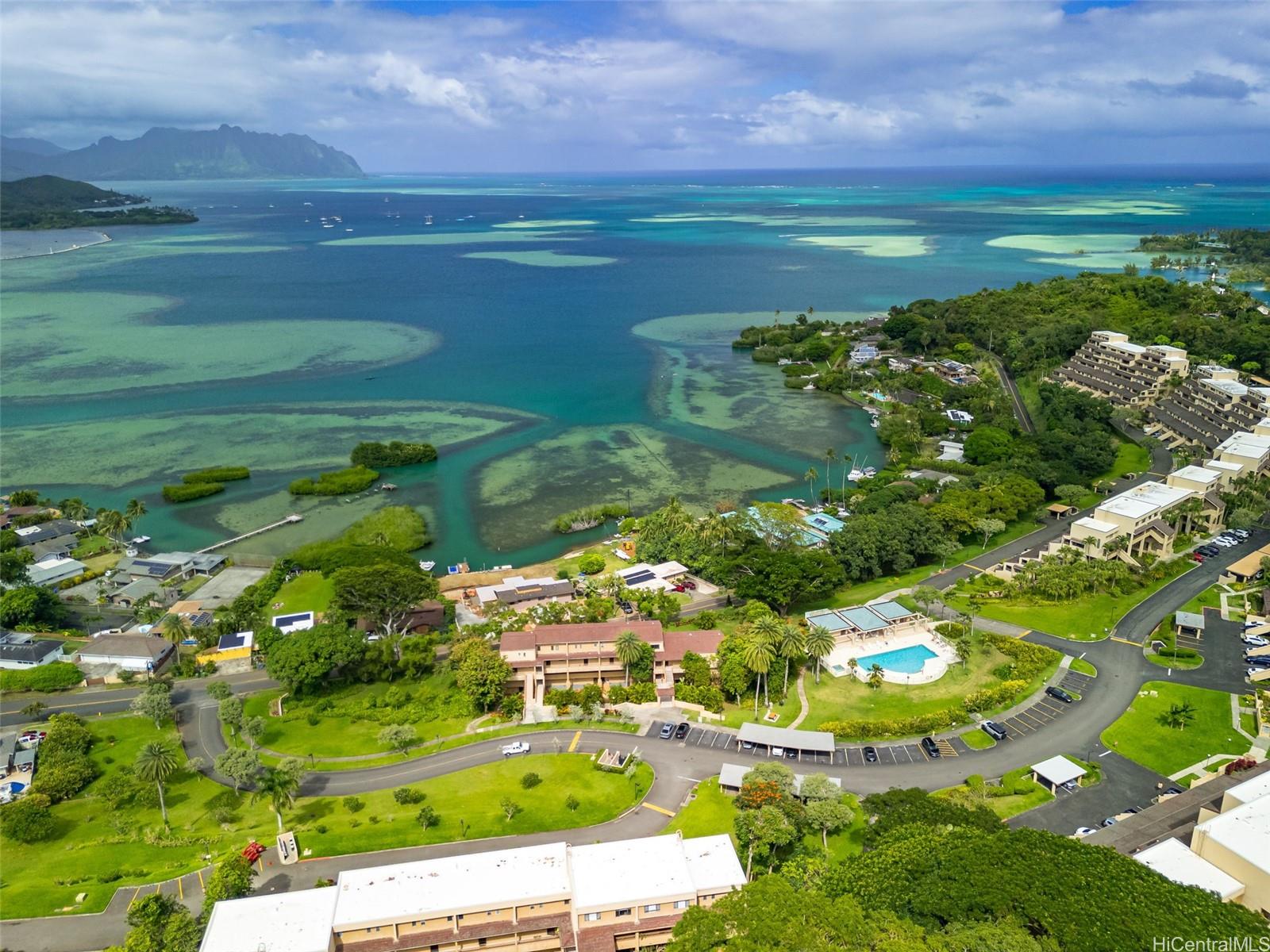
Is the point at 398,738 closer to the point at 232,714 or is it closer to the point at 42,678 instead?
the point at 232,714

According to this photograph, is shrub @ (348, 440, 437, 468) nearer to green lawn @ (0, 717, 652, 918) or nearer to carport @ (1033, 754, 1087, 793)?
green lawn @ (0, 717, 652, 918)

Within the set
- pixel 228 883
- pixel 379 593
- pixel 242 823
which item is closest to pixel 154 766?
pixel 242 823

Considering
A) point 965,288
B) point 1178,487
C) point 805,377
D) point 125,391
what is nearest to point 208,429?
point 125,391

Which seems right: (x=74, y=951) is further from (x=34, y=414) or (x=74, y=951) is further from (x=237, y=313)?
(x=237, y=313)

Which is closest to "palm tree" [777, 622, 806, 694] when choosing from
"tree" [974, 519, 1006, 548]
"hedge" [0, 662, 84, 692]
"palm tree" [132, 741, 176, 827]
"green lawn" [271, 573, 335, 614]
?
"tree" [974, 519, 1006, 548]

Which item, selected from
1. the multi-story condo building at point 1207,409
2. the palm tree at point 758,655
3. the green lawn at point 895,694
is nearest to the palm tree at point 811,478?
the green lawn at point 895,694

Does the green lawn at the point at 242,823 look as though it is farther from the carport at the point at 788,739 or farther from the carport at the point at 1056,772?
the carport at the point at 1056,772
